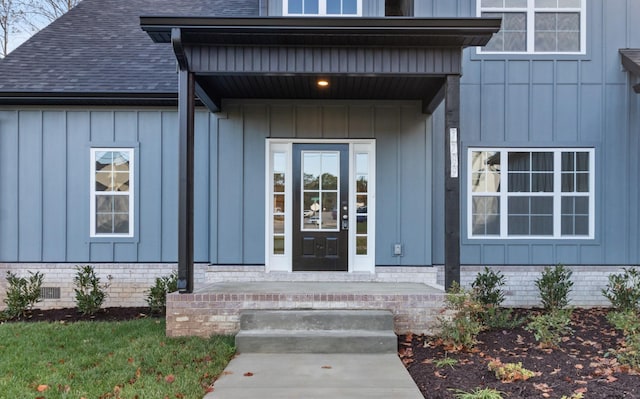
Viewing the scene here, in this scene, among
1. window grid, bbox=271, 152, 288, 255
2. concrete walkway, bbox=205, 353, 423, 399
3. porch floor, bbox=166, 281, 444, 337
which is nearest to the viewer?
concrete walkway, bbox=205, 353, 423, 399

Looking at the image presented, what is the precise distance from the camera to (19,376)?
3.95m

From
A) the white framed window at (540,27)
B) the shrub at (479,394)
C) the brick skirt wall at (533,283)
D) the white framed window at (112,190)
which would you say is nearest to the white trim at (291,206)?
the brick skirt wall at (533,283)

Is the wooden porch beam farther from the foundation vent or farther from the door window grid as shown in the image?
the foundation vent

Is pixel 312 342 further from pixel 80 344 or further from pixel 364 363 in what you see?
pixel 80 344

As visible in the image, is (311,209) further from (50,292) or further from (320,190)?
(50,292)

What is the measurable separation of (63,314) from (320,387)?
16.0 feet

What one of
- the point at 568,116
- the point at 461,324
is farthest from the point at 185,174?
the point at 568,116

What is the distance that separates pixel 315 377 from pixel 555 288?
4.33 meters

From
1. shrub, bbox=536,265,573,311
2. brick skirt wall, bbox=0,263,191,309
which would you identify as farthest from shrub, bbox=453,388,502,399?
brick skirt wall, bbox=0,263,191,309

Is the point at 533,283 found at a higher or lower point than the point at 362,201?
lower

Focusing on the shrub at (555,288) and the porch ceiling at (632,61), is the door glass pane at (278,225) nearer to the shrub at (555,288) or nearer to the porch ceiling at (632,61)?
the shrub at (555,288)

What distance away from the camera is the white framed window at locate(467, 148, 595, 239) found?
23.1 feet

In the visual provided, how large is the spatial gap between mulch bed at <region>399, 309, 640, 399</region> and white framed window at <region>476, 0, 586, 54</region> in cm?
445

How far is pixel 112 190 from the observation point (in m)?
7.14
